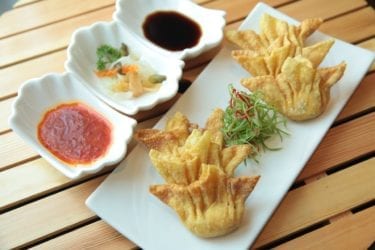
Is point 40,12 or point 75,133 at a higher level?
point 40,12

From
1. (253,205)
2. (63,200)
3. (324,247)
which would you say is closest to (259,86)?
(253,205)

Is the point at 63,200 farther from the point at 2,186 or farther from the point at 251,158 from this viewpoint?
the point at 251,158

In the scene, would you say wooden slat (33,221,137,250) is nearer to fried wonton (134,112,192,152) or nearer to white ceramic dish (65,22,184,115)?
fried wonton (134,112,192,152)

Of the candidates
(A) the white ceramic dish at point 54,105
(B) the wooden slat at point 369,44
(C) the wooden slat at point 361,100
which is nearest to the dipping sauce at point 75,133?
(A) the white ceramic dish at point 54,105

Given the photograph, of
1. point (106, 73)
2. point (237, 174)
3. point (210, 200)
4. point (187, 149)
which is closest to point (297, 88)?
point (237, 174)

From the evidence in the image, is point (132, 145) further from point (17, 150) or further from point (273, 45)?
point (273, 45)

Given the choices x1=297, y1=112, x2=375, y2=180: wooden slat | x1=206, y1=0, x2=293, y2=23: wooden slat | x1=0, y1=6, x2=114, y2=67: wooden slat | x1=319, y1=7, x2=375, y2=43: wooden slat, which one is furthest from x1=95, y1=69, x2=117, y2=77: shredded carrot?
x1=319, y1=7, x2=375, y2=43: wooden slat

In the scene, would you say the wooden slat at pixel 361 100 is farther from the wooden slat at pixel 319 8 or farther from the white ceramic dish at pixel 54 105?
the white ceramic dish at pixel 54 105
